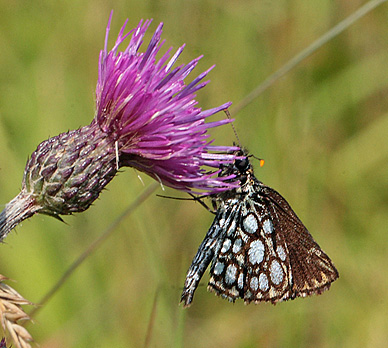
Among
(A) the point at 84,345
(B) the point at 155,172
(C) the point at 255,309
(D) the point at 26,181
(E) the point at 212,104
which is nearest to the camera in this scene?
(D) the point at 26,181

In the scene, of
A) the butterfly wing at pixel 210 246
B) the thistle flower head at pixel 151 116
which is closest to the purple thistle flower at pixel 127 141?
the thistle flower head at pixel 151 116

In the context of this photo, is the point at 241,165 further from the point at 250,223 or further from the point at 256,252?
the point at 256,252

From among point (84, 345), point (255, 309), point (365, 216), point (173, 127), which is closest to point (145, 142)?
point (173, 127)

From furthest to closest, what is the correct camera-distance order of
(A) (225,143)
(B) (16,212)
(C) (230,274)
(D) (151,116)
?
(A) (225,143)
(C) (230,274)
(D) (151,116)
(B) (16,212)

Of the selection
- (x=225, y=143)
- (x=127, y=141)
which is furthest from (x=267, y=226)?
(x=225, y=143)

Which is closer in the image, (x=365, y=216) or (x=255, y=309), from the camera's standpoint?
(x=255, y=309)

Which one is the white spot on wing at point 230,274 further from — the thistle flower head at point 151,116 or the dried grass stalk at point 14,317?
the dried grass stalk at point 14,317

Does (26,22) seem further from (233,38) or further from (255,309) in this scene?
(255,309)
